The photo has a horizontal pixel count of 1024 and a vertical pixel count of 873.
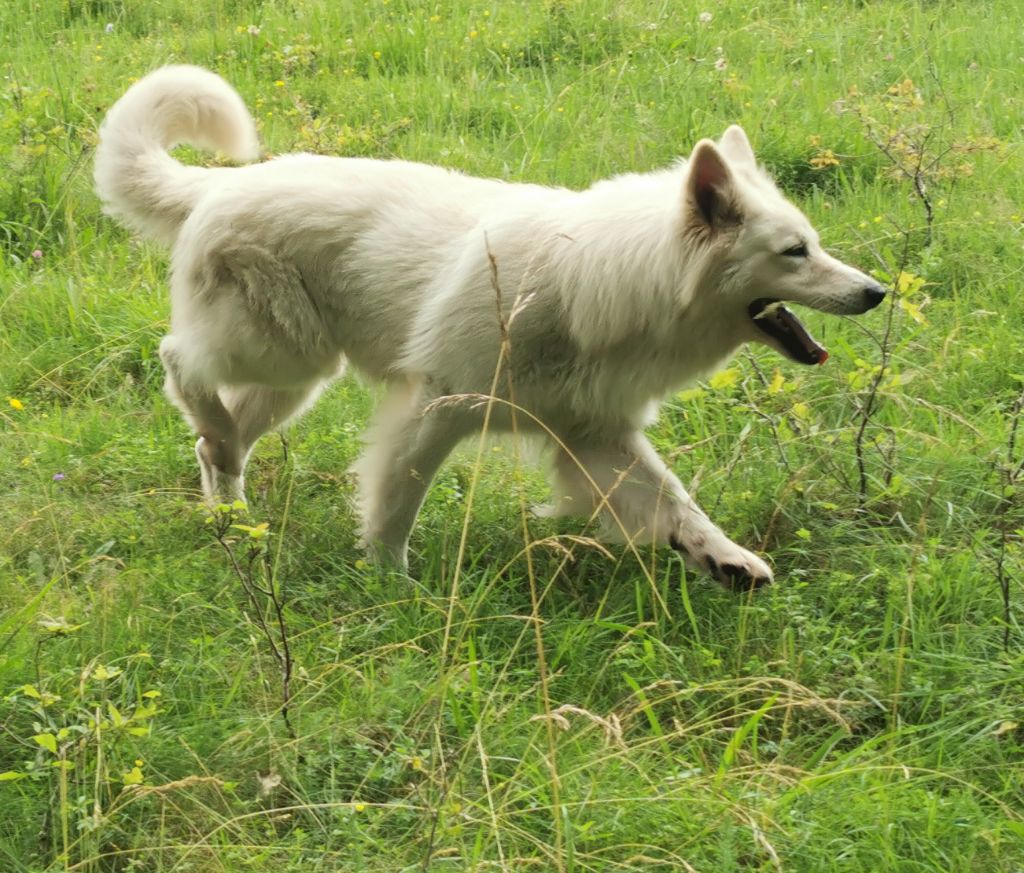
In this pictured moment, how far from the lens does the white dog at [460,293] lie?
3.51 meters

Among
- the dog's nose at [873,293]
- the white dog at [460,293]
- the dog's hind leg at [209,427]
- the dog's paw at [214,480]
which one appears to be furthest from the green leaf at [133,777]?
the dog's nose at [873,293]

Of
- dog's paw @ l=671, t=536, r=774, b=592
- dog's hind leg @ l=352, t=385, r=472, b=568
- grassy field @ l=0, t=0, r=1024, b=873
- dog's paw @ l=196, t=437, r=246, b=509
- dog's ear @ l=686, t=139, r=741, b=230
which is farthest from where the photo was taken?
dog's paw @ l=196, t=437, r=246, b=509

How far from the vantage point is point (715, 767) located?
2.97m

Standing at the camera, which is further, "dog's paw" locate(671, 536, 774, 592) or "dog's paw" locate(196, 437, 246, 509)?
"dog's paw" locate(196, 437, 246, 509)

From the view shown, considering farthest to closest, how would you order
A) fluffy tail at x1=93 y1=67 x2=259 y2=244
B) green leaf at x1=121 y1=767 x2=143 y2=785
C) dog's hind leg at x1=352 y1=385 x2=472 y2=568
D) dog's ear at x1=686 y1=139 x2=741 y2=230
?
fluffy tail at x1=93 y1=67 x2=259 y2=244
dog's hind leg at x1=352 y1=385 x2=472 y2=568
dog's ear at x1=686 y1=139 x2=741 y2=230
green leaf at x1=121 y1=767 x2=143 y2=785

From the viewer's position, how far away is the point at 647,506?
3775 mm

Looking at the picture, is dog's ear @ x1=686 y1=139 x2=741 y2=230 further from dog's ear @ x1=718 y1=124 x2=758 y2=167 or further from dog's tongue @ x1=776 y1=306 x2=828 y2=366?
dog's ear @ x1=718 y1=124 x2=758 y2=167

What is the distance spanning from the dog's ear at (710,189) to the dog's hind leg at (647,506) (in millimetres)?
698

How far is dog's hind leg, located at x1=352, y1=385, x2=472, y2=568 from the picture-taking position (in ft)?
12.3

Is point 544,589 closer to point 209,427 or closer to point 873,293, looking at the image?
point 873,293

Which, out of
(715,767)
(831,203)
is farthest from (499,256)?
(831,203)

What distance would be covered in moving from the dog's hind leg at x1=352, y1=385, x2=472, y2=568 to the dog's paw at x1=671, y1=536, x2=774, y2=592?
0.78 metres

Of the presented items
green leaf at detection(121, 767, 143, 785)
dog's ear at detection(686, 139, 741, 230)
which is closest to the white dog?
dog's ear at detection(686, 139, 741, 230)

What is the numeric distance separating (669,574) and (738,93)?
354 cm
